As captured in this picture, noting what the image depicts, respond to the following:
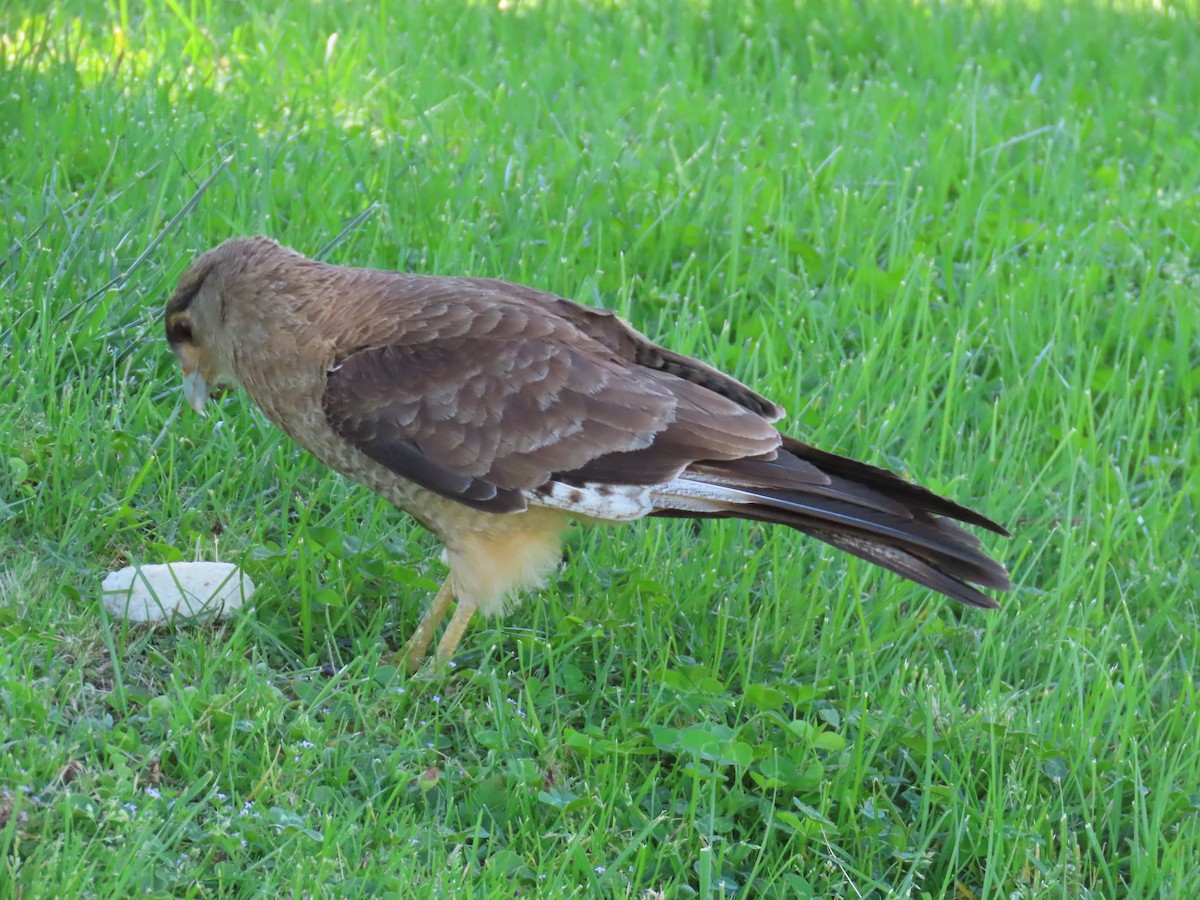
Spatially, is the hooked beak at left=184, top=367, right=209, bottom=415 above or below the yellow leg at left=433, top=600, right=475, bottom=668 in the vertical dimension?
above

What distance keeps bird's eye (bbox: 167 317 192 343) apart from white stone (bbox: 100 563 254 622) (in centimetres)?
78

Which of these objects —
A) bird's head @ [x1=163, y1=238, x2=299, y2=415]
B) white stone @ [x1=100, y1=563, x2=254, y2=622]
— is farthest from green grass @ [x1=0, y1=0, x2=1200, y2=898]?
bird's head @ [x1=163, y1=238, x2=299, y2=415]

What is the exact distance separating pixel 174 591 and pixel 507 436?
1062mm

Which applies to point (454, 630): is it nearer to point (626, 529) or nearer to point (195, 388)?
point (626, 529)

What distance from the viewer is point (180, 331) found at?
4.49m

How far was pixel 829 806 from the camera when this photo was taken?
12.9 ft

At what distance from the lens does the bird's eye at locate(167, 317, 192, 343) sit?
14.6 ft

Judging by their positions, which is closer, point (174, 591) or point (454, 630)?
point (174, 591)

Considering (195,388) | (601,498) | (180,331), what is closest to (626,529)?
(601,498)

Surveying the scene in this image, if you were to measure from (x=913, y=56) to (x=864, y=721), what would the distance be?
18.1 feet

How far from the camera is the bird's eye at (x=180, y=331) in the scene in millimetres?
4461

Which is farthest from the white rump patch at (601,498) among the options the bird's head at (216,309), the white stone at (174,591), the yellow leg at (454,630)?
the bird's head at (216,309)

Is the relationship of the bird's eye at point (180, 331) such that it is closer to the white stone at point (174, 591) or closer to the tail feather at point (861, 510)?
the white stone at point (174, 591)

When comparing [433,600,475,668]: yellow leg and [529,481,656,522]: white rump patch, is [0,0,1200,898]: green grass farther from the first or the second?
[529,481,656,522]: white rump patch
